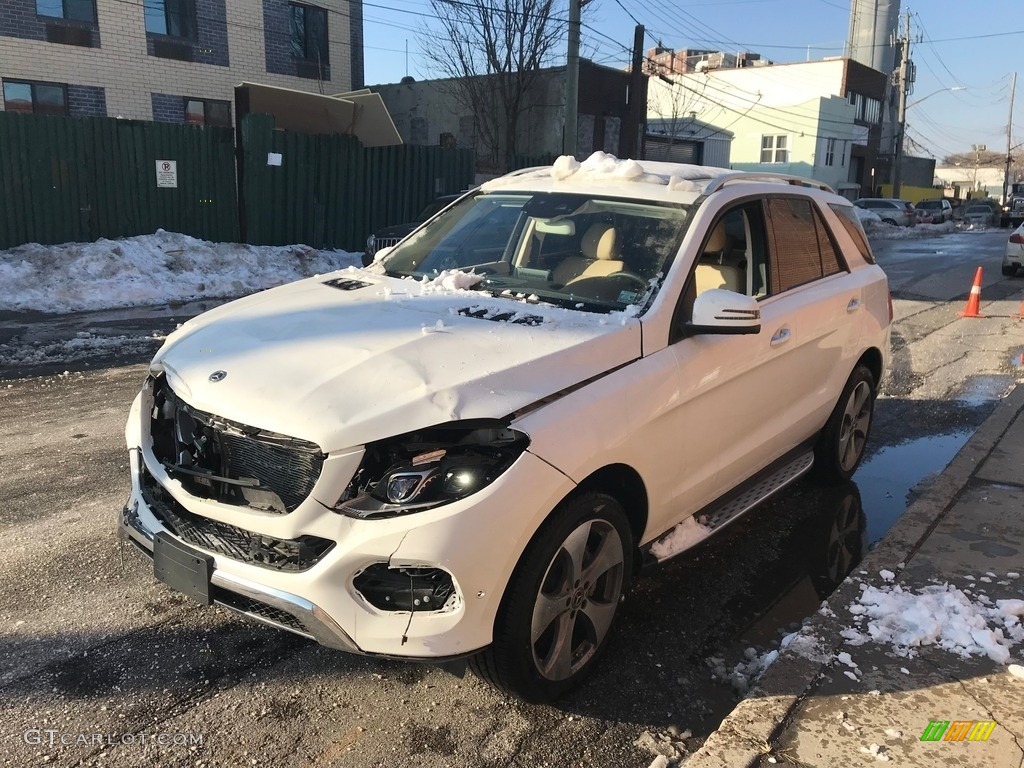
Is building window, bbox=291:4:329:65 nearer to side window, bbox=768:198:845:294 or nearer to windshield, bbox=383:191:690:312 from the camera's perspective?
windshield, bbox=383:191:690:312

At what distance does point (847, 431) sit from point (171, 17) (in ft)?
66.8

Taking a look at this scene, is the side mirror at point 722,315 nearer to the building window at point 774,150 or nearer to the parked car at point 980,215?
the building window at point 774,150

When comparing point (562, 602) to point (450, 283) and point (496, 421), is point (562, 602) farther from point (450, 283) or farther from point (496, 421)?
point (450, 283)

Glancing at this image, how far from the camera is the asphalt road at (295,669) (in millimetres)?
2801

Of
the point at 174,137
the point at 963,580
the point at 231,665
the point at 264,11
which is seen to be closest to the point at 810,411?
the point at 963,580

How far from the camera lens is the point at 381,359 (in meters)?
2.90

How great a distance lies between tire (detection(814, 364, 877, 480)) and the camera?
5.18 m

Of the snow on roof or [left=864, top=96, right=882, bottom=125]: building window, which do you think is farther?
[left=864, top=96, right=882, bottom=125]: building window

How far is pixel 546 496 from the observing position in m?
2.69

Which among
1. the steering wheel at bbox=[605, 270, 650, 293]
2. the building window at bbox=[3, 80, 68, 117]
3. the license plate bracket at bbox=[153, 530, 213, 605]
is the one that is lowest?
the license plate bracket at bbox=[153, 530, 213, 605]

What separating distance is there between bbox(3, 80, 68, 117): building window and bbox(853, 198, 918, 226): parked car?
110ft

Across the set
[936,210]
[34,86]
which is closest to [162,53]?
[34,86]

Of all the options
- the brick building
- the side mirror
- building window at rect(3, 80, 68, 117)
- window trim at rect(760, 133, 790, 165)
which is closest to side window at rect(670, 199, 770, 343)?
the side mirror

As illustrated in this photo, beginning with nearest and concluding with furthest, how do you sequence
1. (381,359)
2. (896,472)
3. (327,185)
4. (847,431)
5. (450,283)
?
(381,359) → (450,283) → (847,431) → (896,472) → (327,185)
